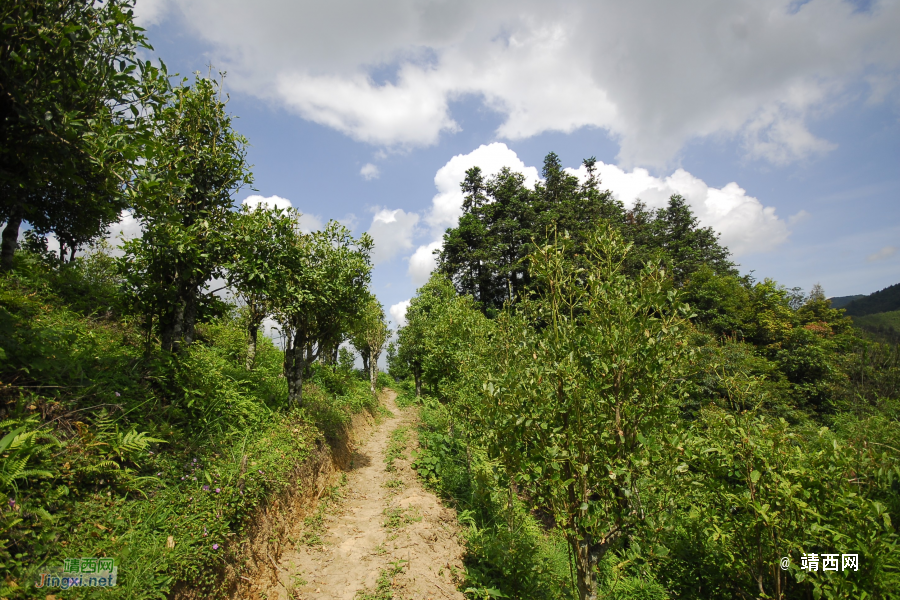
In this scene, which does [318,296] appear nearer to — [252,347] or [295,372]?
[295,372]

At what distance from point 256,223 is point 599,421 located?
808cm

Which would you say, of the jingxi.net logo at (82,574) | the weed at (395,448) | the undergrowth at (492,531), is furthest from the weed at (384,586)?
the weed at (395,448)

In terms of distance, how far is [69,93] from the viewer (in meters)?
4.06

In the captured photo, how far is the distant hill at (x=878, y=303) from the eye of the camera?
102m

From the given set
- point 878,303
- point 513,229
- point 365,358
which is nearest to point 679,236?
point 513,229

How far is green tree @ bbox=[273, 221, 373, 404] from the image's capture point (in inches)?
376

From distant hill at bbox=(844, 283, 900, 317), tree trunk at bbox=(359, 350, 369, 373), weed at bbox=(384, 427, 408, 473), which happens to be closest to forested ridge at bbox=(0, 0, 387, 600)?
weed at bbox=(384, 427, 408, 473)

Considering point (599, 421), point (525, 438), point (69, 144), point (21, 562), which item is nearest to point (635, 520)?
point (599, 421)

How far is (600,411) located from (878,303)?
163487 mm

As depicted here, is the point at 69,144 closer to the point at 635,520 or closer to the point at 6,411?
the point at 6,411

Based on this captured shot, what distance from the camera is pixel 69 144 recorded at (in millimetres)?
3879

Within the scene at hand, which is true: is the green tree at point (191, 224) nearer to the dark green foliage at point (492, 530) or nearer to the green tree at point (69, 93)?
the green tree at point (69, 93)

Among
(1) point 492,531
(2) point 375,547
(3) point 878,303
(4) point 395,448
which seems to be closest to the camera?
(2) point 375,547

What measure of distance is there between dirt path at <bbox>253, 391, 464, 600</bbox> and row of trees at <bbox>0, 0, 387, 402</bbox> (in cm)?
337
